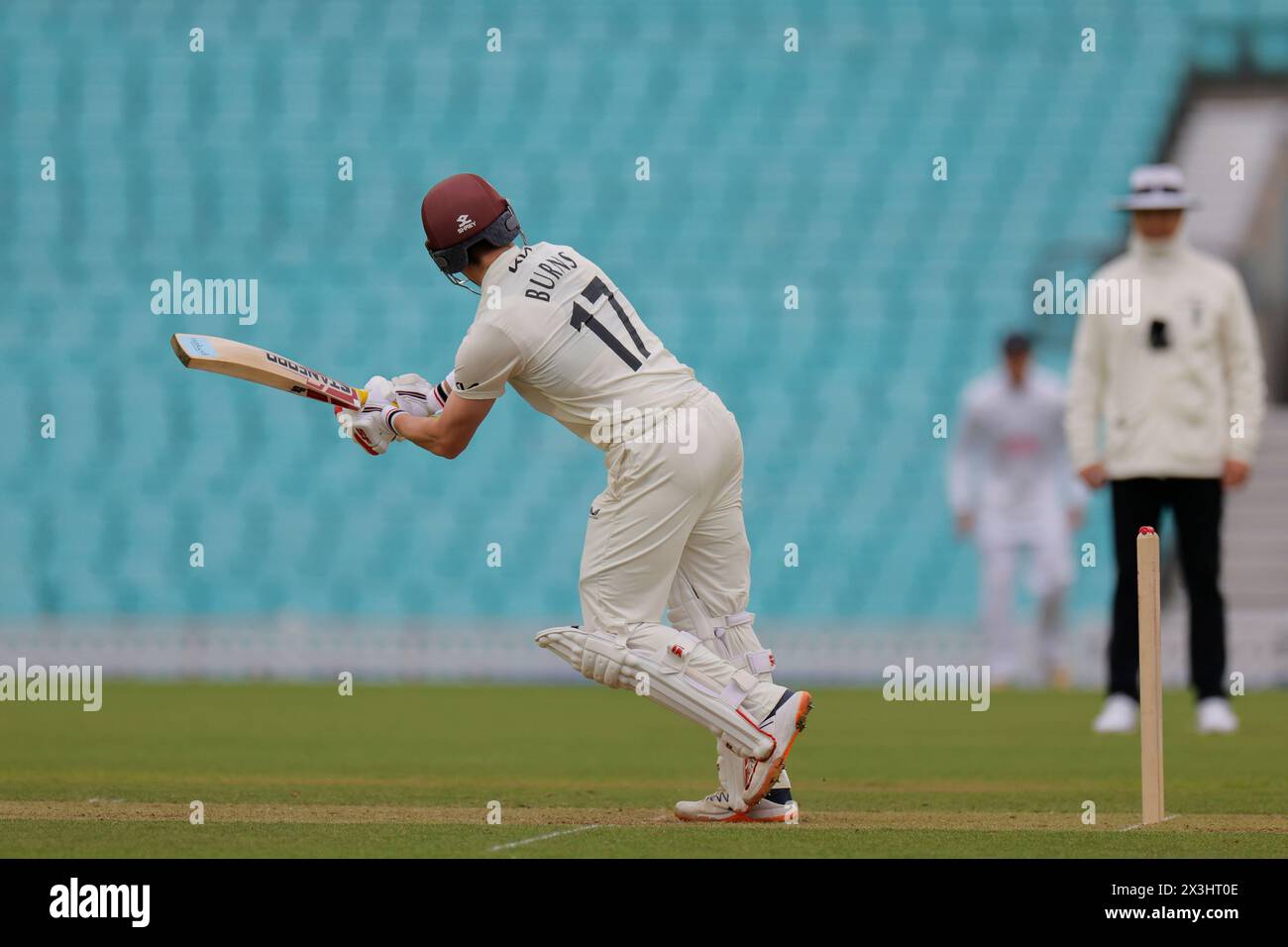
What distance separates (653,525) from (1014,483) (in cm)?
771

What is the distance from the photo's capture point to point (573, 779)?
765 centimetres

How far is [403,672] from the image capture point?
14062mm

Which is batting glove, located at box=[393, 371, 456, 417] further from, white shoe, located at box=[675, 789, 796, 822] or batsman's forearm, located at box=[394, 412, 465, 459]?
white shoe, located at box=[675, 789, 796, 822]

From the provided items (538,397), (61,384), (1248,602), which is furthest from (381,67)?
(538,397)

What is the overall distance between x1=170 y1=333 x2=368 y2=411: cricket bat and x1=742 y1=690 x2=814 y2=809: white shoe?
1.67 meters

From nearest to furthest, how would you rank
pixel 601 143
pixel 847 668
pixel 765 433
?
1. pixel 847 668
2. pixel 765 433
3. pixel 601 143

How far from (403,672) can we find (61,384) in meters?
4.15

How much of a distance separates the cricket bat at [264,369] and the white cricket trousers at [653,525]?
93 cm

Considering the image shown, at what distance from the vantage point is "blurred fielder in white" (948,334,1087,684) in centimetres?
1300

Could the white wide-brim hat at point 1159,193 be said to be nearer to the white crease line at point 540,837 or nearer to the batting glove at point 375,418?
the batting glove at point 375,418

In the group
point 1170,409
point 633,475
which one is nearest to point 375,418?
point 633,475

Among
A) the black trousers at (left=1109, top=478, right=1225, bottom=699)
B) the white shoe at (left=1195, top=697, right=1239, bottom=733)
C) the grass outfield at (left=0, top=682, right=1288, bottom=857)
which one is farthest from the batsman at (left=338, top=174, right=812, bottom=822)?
the white shoe at (left=1195, top=697, right=1239, bottom=733)

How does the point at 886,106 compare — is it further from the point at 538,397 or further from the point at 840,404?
the point at 538,397

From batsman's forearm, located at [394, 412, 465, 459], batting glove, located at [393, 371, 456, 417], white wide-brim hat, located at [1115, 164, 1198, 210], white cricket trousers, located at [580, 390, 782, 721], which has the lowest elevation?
white cricket trousers, located at [580, 390, 782, 721]
